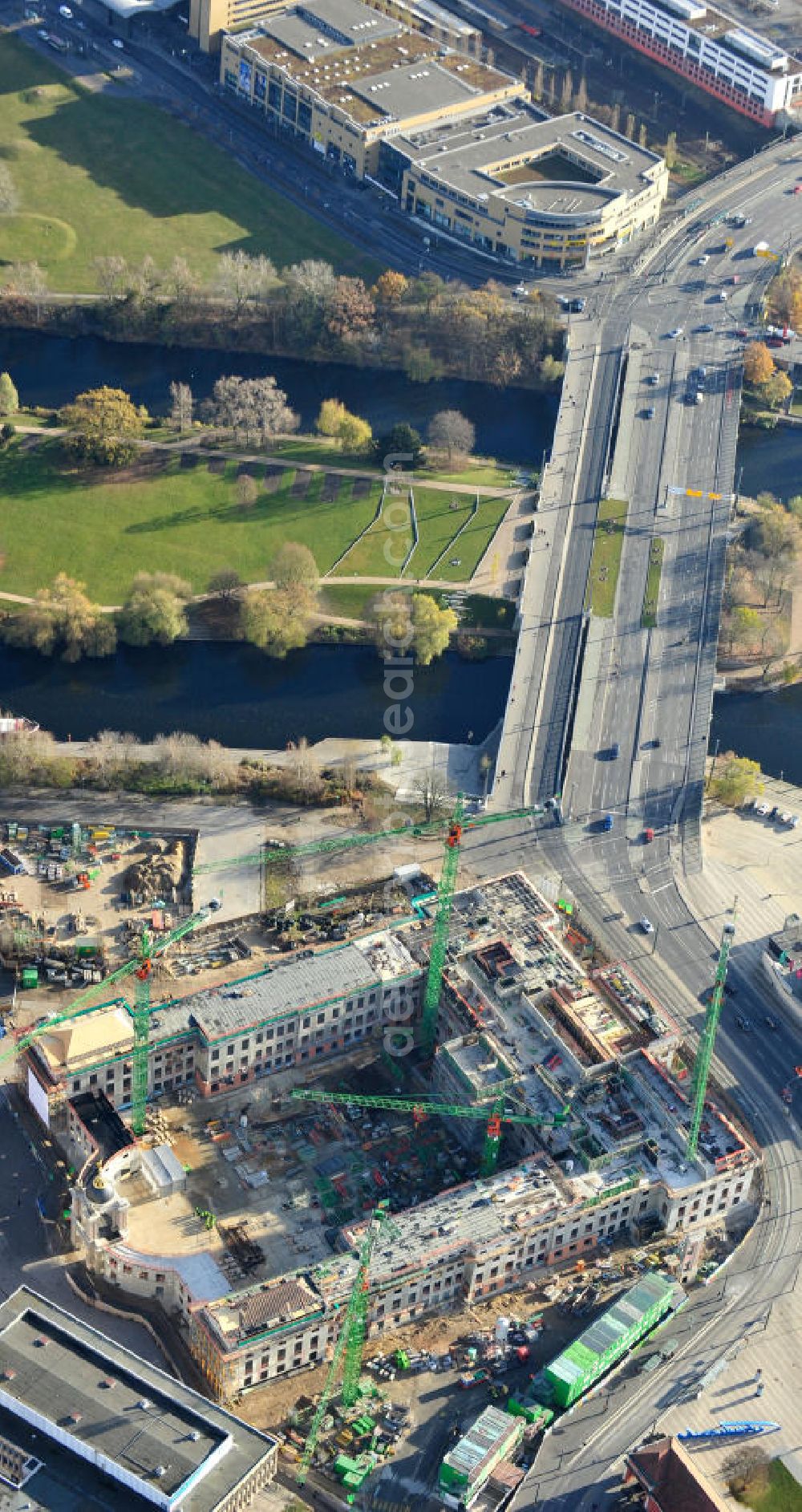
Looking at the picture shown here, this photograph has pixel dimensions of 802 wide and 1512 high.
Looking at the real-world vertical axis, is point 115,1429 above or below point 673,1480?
above

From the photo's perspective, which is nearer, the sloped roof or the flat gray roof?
the flat gray roof

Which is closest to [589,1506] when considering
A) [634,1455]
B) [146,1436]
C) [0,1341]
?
[634,1455]

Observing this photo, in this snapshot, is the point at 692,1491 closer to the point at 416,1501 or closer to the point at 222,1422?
the point at 416,1501

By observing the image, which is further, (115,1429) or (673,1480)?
(673,1480)

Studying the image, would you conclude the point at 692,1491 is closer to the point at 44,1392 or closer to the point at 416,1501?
→ the point at 416,1501

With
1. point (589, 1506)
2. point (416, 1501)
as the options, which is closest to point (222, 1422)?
point (416, 1501)

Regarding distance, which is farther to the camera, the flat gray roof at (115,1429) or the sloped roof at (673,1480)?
the sloped roof at (673,1480)
